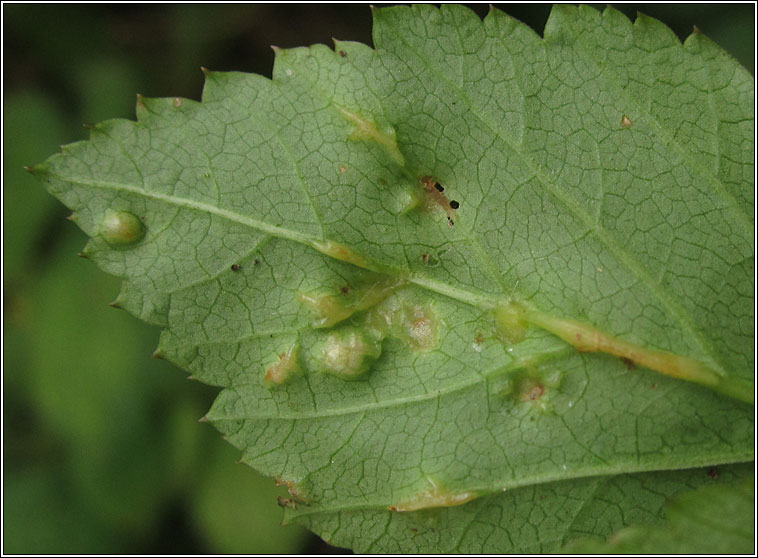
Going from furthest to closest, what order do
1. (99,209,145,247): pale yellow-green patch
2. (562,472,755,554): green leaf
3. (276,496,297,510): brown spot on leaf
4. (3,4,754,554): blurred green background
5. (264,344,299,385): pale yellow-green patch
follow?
(3,4,754,554): blurred green background, (276,496,297,510): brown spot on leaf, (264,344,299,385): pale yellow-green patch, (99,209,145,247): pale yellow-green patch, (562,472,755,554): green leaf

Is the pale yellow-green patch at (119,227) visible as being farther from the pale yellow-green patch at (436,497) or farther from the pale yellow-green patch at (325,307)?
the pale yellow-green patch at (436,497)

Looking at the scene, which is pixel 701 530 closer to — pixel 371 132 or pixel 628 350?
pixel 628 350

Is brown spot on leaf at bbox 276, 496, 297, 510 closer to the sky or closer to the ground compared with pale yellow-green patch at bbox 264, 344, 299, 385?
closer to the ground

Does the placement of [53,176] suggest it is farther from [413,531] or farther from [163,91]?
[163,91]

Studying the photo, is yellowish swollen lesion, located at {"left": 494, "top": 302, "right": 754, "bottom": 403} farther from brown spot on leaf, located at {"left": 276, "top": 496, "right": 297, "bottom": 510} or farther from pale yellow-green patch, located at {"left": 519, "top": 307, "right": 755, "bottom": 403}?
brown spot on leaf, located at {"left": 276, "top": 496, "right": 297, "bottom": 510}

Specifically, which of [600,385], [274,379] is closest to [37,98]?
[274,379]

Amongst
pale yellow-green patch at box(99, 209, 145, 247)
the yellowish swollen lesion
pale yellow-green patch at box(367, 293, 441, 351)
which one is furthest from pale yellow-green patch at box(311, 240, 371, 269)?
pale yellow-green patch at box(99, 209, 145, 247)

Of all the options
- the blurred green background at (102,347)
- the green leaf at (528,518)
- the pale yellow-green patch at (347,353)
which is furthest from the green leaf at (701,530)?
the blurred green background at (102,347)
